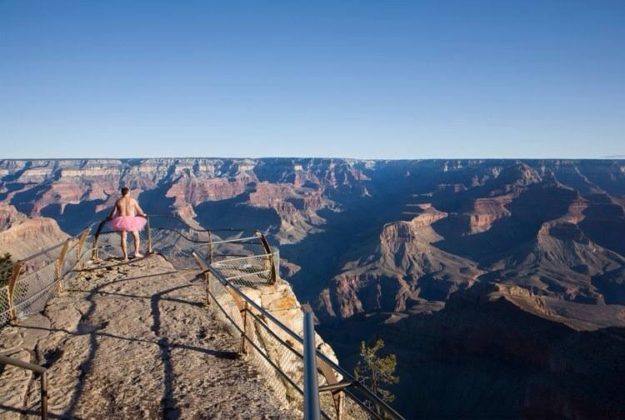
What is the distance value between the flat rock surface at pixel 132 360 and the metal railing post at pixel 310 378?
2362 millimetres

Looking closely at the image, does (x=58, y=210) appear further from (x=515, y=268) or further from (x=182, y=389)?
(x=182, y=389)

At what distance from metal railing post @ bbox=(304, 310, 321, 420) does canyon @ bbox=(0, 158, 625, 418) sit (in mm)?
32662

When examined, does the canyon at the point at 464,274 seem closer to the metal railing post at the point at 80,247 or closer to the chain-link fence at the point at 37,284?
the metal railing post at the point at 80,247

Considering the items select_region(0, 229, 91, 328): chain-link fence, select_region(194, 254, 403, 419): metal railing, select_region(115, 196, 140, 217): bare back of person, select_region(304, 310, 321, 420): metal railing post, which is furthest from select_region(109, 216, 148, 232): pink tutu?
select_region(304, 310, 321, 420): metal railing post

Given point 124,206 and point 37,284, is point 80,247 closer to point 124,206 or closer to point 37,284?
point 124,206

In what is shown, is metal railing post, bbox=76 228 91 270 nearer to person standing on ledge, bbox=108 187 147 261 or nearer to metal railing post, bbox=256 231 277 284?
person standing on ledge, bbox=108 187 147 261

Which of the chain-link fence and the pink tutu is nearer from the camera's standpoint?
the chain-link fence

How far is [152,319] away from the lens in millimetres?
7582

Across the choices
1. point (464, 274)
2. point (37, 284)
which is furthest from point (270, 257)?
point (464, 274)

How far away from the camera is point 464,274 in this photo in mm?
95688

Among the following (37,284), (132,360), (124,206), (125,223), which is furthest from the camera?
(37,284)

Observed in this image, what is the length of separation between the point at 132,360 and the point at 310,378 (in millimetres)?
4437

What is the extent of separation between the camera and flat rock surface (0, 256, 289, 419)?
4949mm

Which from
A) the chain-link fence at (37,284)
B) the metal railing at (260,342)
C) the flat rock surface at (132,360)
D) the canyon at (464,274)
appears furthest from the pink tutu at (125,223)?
the canyon at (464,274)
